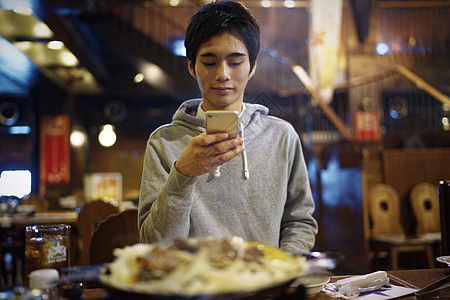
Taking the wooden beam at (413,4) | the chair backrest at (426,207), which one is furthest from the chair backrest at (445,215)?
the wooden beam at (413,4)

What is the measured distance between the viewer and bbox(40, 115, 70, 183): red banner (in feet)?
34.5

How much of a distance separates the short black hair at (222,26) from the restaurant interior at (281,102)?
3504 millimetres

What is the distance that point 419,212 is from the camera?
6.04 m

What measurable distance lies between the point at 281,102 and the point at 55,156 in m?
6.26

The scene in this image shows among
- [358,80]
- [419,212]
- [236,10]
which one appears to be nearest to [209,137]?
[236,10]

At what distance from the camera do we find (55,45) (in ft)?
25.1

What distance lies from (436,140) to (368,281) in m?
8.49

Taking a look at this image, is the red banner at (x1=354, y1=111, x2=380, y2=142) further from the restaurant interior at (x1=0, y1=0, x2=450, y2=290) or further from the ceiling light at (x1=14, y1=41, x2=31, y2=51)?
the ceiling light at (x1=14, y1=41, x2=31, y2=51)

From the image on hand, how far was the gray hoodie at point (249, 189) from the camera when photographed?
1.63 metres

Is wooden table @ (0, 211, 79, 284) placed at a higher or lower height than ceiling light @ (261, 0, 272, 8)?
lower

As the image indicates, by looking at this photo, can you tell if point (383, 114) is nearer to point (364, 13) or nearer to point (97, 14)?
point (364, 13)

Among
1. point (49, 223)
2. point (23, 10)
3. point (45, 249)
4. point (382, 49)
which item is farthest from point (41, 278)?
point (382, 49)

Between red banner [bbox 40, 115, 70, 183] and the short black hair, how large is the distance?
31.9ft

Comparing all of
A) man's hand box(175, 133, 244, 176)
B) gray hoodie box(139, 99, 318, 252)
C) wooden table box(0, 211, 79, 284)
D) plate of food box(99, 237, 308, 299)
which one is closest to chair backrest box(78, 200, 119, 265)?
wooden table box(0, 211, 79, 284)
